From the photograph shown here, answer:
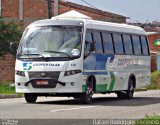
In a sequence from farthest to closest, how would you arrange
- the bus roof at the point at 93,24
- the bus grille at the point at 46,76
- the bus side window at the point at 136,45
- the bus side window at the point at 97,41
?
the bus side window at the point at 136,45 → the bus side window at the point at 97,41 → the bus roof at the point at 93,24 → the bus grille at the point at 46,76

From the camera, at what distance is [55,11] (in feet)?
161

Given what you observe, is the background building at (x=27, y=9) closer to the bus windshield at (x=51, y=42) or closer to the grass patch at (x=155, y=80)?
the grass patch at (x=155, y=80)

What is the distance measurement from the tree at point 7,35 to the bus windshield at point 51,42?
13057 millimetres

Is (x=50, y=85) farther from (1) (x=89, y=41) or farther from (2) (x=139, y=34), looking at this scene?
(2) (x=139, y=34)

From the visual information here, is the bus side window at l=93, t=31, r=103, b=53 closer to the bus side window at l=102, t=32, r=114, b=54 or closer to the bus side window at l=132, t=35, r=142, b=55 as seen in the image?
the bus side window at l=102, t=32, r=114, b=54

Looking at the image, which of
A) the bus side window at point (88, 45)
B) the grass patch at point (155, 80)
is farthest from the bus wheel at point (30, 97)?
the grass patch at point (155, 80)

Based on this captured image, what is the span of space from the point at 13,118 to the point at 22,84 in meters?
5.89

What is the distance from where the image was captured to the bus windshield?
21.1 m

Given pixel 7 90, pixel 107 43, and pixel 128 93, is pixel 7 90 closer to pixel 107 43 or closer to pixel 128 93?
pixel 128 93

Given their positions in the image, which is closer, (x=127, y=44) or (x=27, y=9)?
(x=127, y=44)

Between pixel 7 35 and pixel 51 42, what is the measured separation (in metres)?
14.3

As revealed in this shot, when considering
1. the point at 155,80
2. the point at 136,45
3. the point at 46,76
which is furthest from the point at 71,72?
the point at 155,80

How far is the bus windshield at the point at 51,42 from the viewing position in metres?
21.1

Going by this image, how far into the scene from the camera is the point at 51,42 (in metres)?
21.3
